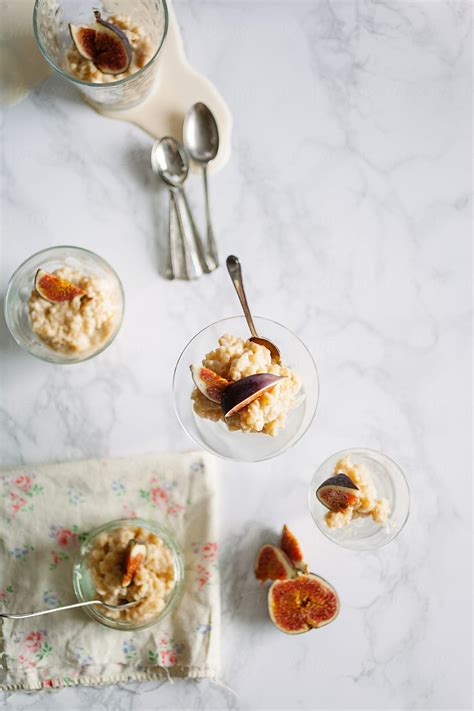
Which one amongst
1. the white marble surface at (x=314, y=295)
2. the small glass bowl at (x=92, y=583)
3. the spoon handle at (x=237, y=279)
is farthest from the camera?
the white marble surface at (x=314, y=295)

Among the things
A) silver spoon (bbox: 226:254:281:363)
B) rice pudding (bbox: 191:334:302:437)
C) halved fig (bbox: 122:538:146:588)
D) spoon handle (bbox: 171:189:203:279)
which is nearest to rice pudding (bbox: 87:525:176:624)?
halved fig (bbox: 122:538:146:588)

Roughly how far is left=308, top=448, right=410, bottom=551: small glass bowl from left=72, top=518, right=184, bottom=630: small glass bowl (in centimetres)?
41

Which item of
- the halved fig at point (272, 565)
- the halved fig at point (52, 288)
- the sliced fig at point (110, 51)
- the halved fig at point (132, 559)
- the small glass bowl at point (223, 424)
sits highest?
the sliced fig at point (110, 51)

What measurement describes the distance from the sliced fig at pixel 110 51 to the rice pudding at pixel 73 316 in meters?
0.60

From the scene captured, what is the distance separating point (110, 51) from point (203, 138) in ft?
1.16

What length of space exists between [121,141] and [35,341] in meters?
0.66

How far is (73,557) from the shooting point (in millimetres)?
2115

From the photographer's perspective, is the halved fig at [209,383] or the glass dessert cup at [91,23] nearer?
the halved fig at [209,383]

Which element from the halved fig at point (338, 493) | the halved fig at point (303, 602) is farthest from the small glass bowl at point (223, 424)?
the halved fig at point (303, 602)

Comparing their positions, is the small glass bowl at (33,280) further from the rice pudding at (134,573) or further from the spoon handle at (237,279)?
the rice pudding at (134,573)

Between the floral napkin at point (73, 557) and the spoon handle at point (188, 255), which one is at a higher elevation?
the spoon handle at point (188, 255)

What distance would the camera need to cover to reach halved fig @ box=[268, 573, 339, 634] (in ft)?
6.83

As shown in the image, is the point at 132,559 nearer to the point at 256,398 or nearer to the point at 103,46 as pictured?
the point at 256,398

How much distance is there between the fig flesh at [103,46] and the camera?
6.75ft
